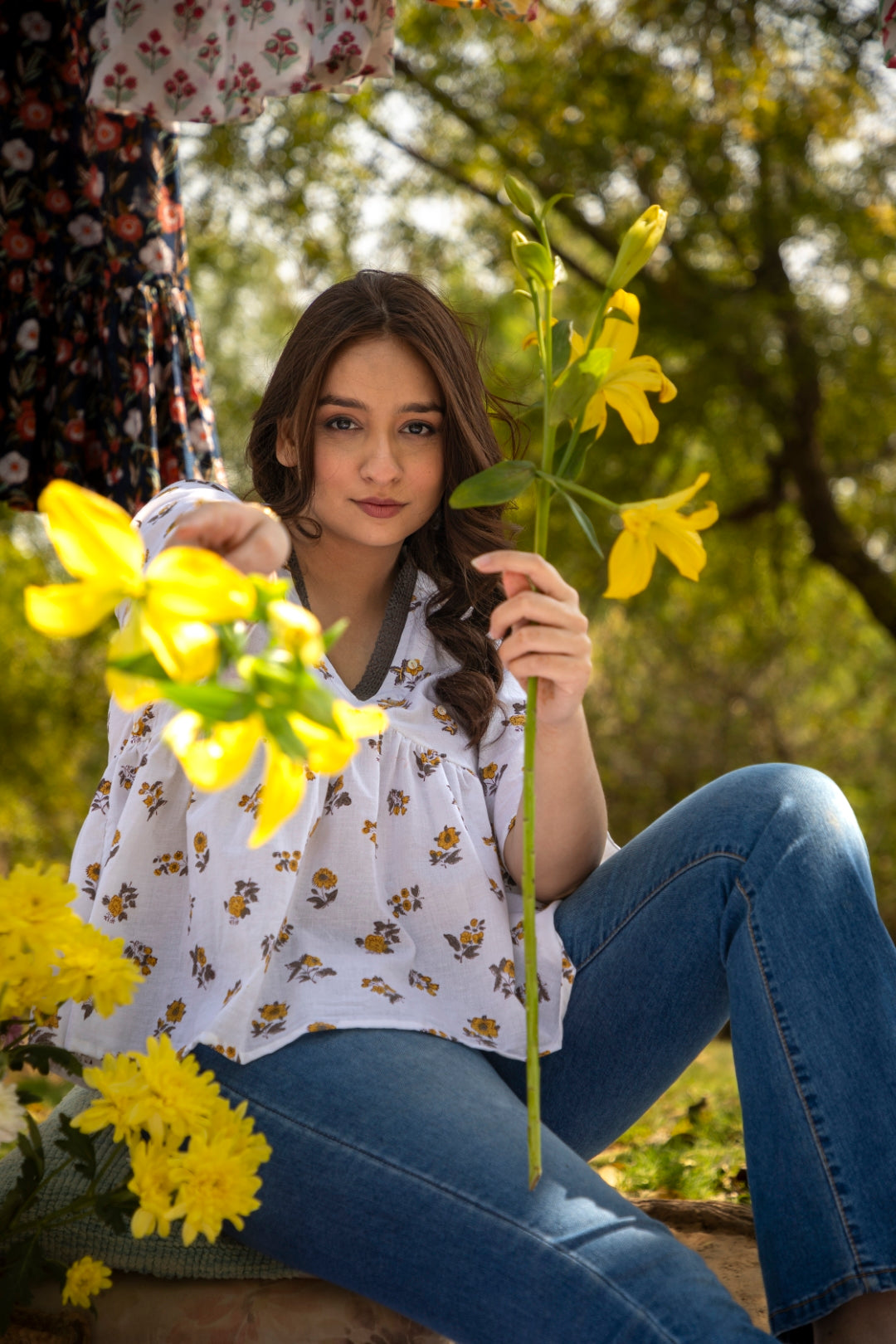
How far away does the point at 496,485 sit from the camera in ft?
2.98

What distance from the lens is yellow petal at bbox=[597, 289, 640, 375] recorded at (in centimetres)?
96

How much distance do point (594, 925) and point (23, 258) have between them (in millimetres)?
1790

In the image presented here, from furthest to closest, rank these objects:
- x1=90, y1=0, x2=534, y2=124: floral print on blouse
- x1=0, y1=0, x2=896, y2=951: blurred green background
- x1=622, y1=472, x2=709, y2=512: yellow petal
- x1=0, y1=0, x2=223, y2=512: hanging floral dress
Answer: x1=0, y1=0, x2=896, y2=951: blurred green background → x1=0, y1=0, x2=223, y2=512: hanging floral dress → x1=90, y1=0, x2=534, y2=124: floral print on blouse → x1=622, y1=472, x2=709, y2=512: yellow petal

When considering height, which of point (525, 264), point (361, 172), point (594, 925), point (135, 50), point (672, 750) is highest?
point (361, 172)

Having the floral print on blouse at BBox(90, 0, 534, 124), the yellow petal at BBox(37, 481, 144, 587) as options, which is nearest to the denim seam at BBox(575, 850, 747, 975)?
the yellow petal at BBox(37, 481, 144, 587)

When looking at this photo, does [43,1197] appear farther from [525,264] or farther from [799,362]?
[799,362]

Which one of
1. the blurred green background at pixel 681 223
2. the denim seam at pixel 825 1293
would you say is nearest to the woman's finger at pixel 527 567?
the denim seam at pixel 825 1293

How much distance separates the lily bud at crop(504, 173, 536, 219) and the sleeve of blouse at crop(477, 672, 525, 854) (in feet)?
2.55

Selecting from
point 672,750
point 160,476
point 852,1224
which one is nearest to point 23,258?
point 160,476

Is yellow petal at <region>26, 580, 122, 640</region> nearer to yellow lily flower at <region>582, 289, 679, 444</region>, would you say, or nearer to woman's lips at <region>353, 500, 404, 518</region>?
yellow lily flower at <region>582, 289, 679, 444</region>

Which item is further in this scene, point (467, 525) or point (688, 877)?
point (467, 525)

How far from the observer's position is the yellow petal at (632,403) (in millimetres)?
960

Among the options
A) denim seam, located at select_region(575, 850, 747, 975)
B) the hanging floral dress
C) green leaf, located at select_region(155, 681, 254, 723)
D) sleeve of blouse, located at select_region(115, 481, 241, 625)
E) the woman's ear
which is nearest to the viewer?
green leaf, located at select_region(155, 681, 254, 723)

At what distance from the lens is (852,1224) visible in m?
1.17
